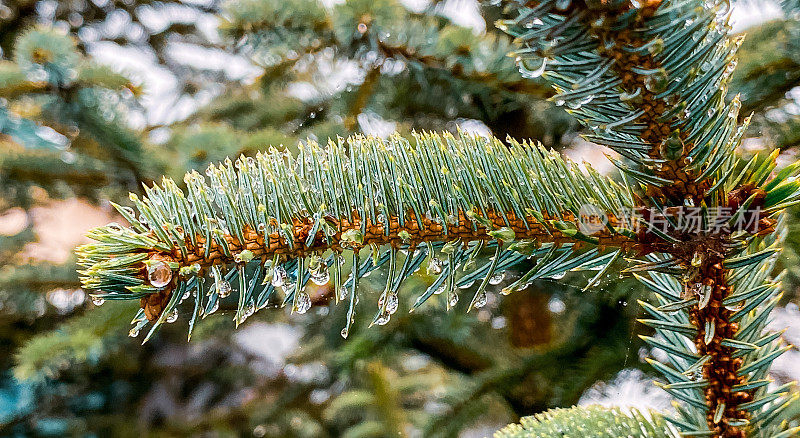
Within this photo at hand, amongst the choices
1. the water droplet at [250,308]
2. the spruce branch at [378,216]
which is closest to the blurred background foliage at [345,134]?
the spruce branch at [378,216]

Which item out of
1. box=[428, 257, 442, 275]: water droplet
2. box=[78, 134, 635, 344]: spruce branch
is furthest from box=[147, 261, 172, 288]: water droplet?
box=[428, 257, 442, 275]: water droplet

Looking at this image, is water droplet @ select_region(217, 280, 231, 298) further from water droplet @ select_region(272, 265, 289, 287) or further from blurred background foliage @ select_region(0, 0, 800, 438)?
blurred background foliage @ select_region(0, 0, 800, 438)

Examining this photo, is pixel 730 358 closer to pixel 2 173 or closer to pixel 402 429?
pixel 402 429

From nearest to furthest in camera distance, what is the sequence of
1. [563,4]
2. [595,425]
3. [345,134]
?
[563,4] → [595,425] → [345,134]

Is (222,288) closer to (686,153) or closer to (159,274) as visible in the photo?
(159,274)

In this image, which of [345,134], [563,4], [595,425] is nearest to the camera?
[563,4]

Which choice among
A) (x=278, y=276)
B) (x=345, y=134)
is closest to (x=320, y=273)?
(x=278, y=276)

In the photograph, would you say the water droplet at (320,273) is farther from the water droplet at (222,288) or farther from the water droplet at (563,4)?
the water droplet at (563,4)
